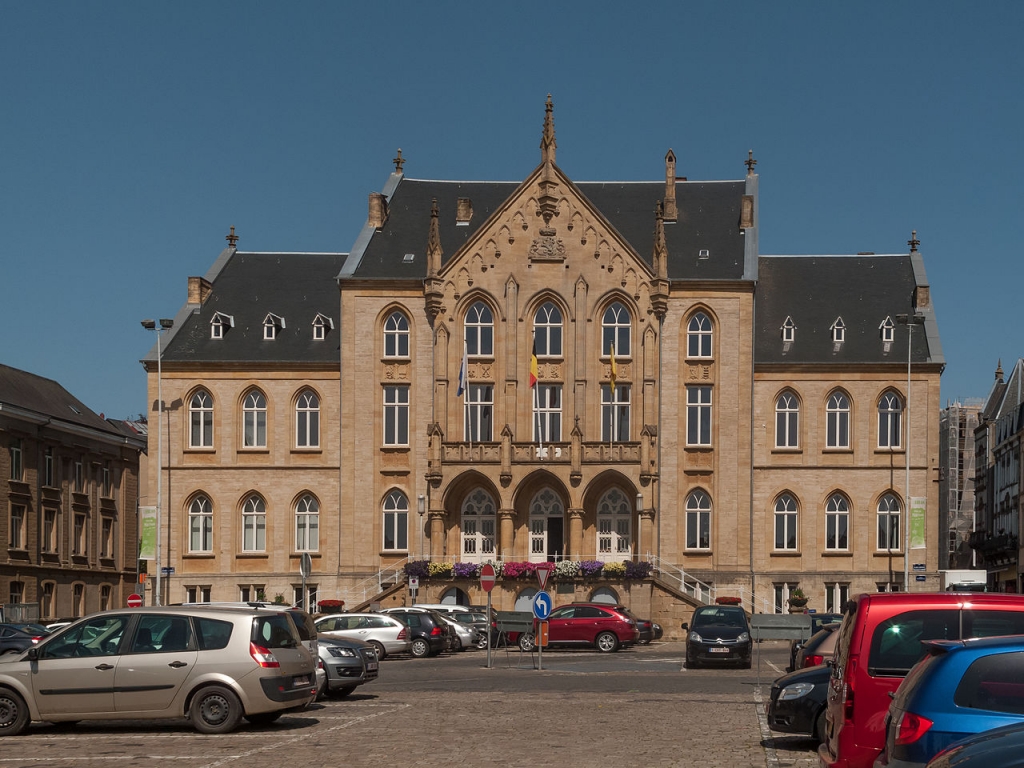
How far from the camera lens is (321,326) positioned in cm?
6594

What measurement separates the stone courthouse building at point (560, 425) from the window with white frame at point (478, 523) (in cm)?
9

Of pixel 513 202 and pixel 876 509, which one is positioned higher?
pixel 513 202

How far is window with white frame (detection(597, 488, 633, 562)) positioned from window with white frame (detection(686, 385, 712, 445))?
375 cm

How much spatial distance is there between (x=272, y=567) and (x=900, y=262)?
98.9 ft

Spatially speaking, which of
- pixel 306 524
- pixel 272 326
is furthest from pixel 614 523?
pixel 272 326

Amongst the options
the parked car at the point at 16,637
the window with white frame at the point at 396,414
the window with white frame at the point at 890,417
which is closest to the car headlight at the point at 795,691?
the parked car at the point at 16,637

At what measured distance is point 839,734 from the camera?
13305 millimetres

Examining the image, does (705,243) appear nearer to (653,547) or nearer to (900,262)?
(900,262)

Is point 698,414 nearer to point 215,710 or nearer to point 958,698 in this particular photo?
point 215,710

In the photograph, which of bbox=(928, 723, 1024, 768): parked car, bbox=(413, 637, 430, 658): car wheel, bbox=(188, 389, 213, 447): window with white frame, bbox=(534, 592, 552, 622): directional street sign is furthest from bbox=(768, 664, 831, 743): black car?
bbox=(188, 389, 213, 447): window with white frame

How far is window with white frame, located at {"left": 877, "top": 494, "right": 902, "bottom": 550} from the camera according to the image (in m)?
63.2

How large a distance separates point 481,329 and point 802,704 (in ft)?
147

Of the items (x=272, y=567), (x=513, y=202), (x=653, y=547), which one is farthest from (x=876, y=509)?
(x=272, y=567)

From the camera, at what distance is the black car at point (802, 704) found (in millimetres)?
19109
